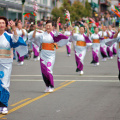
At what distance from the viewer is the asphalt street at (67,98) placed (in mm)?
9289

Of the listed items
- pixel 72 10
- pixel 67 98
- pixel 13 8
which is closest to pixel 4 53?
pixel 67 98

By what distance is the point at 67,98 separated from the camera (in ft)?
38.2

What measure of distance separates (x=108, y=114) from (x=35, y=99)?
104 inches

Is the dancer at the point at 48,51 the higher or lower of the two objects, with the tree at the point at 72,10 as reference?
lower

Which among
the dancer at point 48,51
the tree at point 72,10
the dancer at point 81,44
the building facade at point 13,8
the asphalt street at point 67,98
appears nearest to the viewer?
the asphalt street at point 67,98

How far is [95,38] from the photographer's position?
24891 mm

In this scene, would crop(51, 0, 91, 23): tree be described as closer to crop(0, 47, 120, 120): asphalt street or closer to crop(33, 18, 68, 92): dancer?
crop(0, 47, 120, 120): asphalt street

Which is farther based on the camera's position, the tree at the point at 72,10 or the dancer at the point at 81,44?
the tree at the point at 72,10

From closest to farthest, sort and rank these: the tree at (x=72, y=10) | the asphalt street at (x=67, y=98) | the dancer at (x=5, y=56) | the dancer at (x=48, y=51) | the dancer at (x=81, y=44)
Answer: the asphalt street at (x=67, y=98), the dancer at (x=5, y=56), the dancer at (x=48, y=51), the dancer at (x=81, y=44), the tree at (x=72, y=10)

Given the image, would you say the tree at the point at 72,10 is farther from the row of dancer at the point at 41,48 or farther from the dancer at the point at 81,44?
the row of dancer at the point at 41,48

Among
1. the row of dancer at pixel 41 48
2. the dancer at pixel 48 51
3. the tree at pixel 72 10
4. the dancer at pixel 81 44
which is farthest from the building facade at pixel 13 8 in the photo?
the dancer at pixel 48 51

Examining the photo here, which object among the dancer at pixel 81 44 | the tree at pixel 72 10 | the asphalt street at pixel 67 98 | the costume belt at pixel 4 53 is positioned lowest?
the asphalt street at pixel 67 98

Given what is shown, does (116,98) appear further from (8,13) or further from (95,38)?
(8,13)

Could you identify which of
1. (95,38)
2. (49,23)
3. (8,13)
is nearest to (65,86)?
(49,23)
